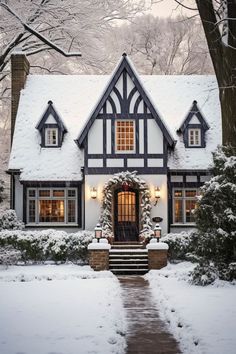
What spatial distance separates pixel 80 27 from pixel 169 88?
5.73 m

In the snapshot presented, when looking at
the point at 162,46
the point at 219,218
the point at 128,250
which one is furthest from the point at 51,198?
the point at 162,46

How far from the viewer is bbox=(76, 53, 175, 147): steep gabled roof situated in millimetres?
23344

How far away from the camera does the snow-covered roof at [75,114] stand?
78.9 ft

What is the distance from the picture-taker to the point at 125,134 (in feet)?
79.2

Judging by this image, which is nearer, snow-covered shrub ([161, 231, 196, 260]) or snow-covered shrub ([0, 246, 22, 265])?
snow-covered shrub ([0, 246, 22, 265])

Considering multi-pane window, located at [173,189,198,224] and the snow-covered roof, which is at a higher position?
the snow-covered roof

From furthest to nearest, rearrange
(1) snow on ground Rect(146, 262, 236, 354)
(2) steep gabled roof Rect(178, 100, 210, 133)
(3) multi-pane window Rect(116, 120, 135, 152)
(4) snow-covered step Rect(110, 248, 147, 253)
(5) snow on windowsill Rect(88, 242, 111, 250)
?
(2) steep gabled roof Rect(178, 100, 210, 133), (3) multi-pane window Rect(116, 120, 135, 152), (4) snow-covered step Rect(110, 248, 147, 253), (5) snow on windowsill Rect(88, 242, 111, 250), (1) snow on ground Rect(146, 262, 236, 354)

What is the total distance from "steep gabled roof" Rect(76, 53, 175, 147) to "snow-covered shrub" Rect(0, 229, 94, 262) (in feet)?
15.9

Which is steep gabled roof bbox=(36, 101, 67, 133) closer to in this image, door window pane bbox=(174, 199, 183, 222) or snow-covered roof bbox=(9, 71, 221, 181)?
snow-covered roof bbox=(9, 71, 221, 181)

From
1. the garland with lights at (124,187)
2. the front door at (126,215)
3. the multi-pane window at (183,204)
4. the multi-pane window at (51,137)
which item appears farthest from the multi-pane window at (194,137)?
the multi-pane window at (51,137)

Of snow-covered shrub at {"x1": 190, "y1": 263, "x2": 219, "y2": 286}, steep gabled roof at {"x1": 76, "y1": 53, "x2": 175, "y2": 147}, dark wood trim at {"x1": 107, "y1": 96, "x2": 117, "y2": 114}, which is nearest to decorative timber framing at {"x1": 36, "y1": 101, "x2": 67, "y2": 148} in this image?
steep gabled roof at {"x1": 76, "y1": 53, "x2": 175, "y2": 147}

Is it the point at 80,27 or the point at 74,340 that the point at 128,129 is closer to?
the point at 80,27

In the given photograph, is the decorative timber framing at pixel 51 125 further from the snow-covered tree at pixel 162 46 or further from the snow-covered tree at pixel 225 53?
the snow-covered tree at pixel 162 46

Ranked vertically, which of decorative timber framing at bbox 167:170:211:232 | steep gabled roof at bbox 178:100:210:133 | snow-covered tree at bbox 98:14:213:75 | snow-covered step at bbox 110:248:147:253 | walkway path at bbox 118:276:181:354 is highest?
snow-covered tree at bbox 98:14:213:75
